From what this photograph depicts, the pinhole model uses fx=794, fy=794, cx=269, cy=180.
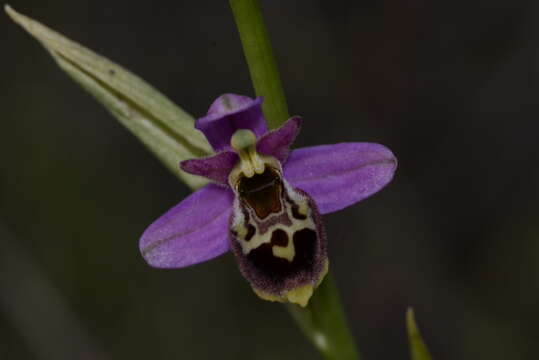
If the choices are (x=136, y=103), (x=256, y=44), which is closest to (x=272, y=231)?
(x=256, y=44)

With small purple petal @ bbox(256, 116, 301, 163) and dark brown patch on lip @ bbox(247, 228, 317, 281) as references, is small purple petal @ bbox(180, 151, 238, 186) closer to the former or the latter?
small purple petal @ bbox(256, 116, 301, 163)

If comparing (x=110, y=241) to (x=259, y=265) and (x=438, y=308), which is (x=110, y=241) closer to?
(x=438, y=308)

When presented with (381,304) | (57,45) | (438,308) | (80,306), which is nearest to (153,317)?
(80,306)

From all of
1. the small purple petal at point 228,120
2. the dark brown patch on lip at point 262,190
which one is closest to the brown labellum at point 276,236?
the dark brown patch on lip at point 262,190

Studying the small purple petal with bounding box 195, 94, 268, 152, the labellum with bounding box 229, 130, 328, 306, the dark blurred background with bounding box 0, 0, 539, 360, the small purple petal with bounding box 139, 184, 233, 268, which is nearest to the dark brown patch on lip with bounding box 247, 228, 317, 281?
the labellum with bounding box 229, 130, 328, 306

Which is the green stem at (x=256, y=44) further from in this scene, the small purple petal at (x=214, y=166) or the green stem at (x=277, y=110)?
the small purple petal at (x=214, y=166)

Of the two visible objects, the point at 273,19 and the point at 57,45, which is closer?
the point at 57,45
